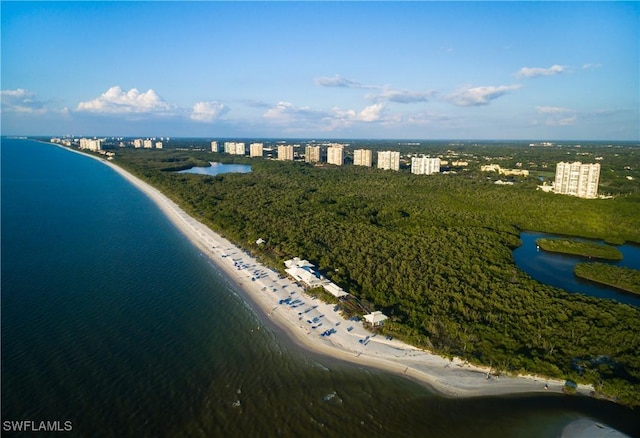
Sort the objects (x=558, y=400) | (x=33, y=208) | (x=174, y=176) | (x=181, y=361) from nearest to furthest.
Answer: (x=558, y=400), (x=181, y=361), (x=33, y=208), (x=174, y=176)

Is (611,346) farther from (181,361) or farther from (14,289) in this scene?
(14,289)

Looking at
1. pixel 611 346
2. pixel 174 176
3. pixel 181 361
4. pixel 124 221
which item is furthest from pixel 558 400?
pixel 174 176

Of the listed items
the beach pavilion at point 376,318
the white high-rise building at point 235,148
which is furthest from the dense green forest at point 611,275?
the white high-rise building at point 235,148

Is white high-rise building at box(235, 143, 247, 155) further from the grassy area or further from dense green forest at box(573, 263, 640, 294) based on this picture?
dense green forest at box(573, 263, 640, 294)

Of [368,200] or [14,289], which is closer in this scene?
[14,289]

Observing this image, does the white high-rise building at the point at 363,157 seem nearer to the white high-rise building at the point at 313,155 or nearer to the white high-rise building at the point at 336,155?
the white high-rise building at the point at 336,155
